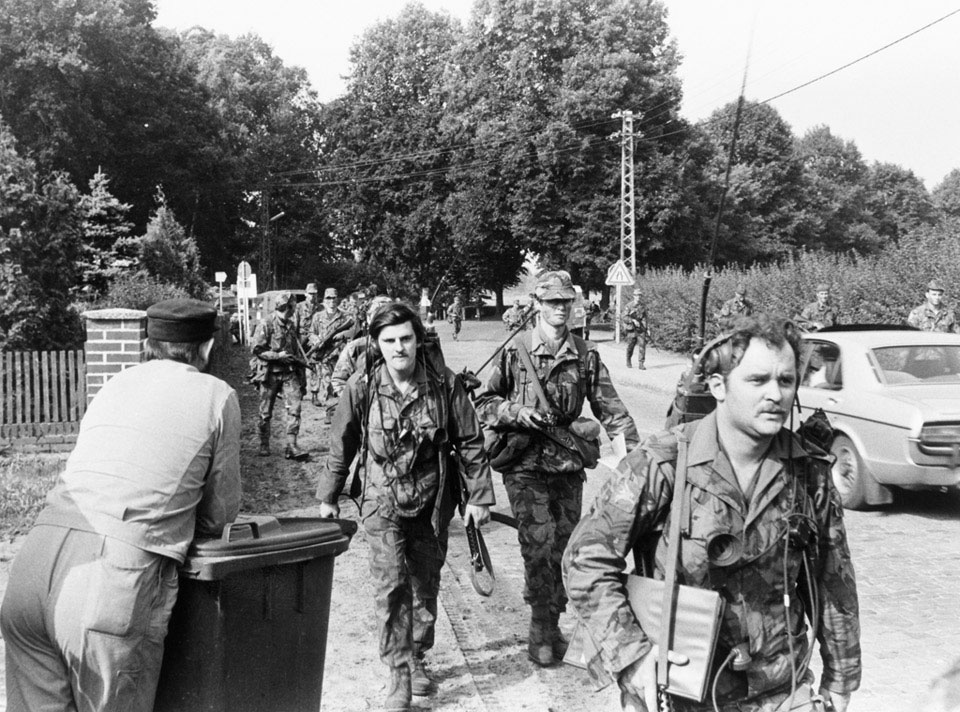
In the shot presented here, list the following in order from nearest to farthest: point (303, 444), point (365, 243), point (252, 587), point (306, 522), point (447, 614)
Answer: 1. point (252, 587)
2. point (306, 522)
3. point (447, 614)
4. point (303, 444)
5. point (365, 243)

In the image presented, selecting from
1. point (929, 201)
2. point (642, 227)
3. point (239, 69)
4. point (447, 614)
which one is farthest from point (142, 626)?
point (929, 201)

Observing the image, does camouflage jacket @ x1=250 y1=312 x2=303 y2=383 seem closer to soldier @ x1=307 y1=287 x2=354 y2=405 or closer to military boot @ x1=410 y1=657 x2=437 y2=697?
soldier @ x1=307 y1=287 x2=354 y2=405

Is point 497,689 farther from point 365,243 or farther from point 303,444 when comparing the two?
point 365,243

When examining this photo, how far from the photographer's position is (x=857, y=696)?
4.92 meters

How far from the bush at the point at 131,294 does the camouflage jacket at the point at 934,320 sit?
36.4 ft

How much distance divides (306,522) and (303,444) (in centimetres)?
982

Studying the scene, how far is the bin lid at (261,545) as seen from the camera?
3.08 m

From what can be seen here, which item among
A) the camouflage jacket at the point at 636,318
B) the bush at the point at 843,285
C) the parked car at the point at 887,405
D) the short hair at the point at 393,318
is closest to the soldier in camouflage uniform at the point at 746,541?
the short hair at the point at 393,318

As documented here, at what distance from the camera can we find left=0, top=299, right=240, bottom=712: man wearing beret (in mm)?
2859

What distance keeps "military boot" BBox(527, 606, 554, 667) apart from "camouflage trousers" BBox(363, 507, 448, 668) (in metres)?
0.67

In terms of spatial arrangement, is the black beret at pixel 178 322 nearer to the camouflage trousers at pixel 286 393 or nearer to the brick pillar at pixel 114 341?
the brick pillar at pixel 114 341

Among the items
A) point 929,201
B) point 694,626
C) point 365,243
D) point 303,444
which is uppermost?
point 929,201

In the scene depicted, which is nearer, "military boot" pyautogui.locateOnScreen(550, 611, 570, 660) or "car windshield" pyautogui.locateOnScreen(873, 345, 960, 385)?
"military boot" pyautogui.locateOnScreen(550, 611, 570, 660)

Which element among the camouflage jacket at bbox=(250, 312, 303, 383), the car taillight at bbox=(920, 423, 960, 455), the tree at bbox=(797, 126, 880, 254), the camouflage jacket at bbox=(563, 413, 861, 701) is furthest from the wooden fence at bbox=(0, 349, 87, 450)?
the tree at bbox=(797, 126, 880, 254)
